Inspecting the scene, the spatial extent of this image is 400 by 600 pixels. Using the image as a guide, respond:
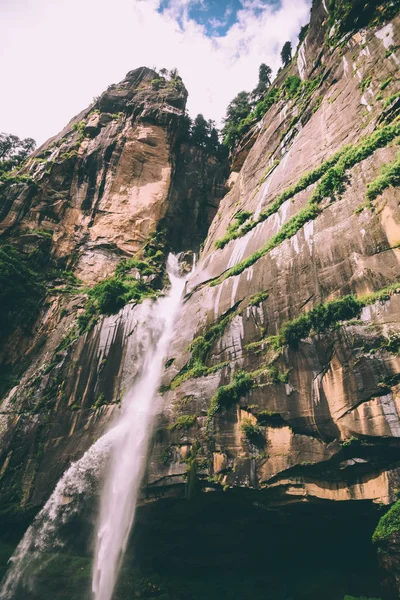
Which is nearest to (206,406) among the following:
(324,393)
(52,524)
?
(324,393)

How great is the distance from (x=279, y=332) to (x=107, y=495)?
28.6 feet

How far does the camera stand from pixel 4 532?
15805mm

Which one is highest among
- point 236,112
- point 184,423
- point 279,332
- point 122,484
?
point 236,112

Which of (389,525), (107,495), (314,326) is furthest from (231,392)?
(107,495)

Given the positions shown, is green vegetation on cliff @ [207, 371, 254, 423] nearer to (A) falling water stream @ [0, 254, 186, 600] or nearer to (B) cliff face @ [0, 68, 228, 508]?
(A) falling water stream @ [0, 254, 186, 600]

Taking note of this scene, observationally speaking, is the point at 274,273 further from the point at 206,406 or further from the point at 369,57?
the point at 369,57

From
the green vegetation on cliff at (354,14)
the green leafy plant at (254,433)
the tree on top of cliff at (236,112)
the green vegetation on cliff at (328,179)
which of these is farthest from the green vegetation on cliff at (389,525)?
the tree on top of cliff at (236,112)

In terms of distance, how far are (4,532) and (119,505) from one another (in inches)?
298

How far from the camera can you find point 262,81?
3869 centimetres

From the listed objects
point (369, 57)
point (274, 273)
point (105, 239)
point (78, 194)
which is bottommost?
point (274, 273)

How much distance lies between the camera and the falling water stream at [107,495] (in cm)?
1224

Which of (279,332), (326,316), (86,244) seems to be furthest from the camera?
(86,244)

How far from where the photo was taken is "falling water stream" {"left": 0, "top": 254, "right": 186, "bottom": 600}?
12242 mm

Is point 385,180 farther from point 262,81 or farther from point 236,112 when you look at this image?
point 262,81
